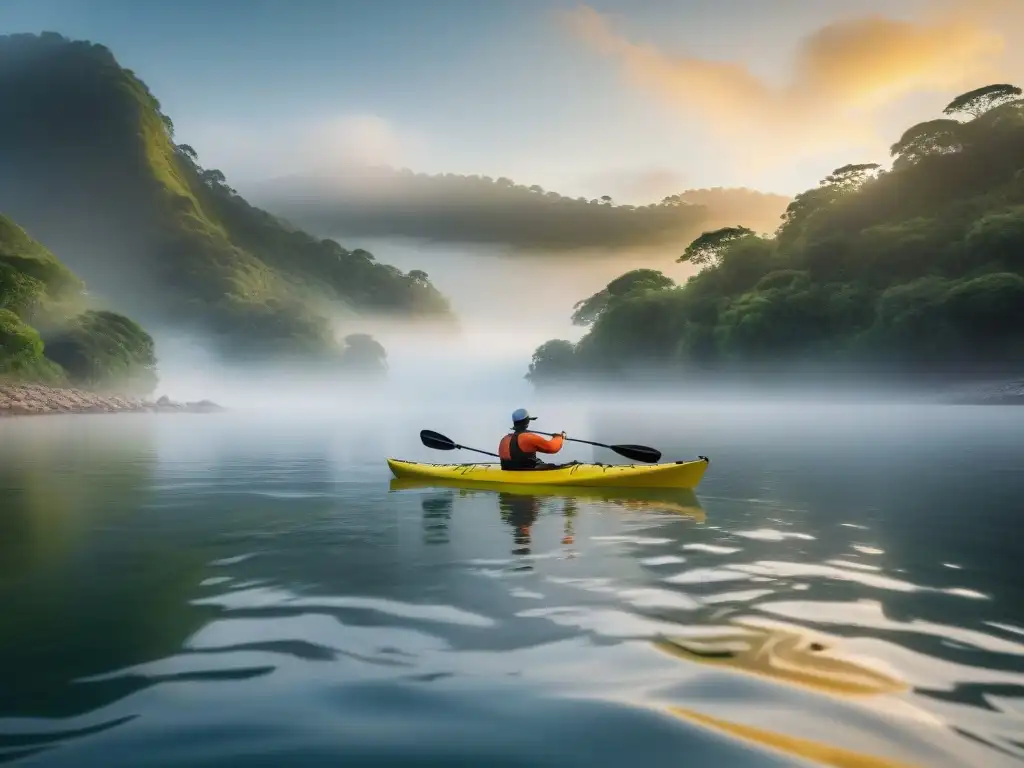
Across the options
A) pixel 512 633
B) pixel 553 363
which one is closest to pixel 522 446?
pixel 512 633

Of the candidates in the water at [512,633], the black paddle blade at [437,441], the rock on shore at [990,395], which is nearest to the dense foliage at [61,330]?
the black paddle blade at [437,441]

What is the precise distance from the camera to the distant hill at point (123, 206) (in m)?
141

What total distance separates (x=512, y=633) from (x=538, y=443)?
8.78 m

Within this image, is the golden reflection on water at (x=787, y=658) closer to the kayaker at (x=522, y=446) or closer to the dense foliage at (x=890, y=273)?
the kayaker at (x=522, y=446)

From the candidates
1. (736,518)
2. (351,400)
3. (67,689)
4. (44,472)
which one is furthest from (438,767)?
(351,400)

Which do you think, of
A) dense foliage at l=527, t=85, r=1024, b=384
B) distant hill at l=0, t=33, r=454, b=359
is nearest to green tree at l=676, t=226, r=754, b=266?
dense foliage at l=527, t=85, r=1024, b=384

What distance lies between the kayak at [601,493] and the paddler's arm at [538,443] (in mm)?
784

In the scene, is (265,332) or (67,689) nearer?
(67,689)

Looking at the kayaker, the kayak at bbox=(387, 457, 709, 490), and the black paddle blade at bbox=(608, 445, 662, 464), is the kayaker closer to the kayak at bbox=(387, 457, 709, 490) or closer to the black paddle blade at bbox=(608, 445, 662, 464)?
the kayak at bbox=(387, 457, 709, 490)

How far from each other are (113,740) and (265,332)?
141m

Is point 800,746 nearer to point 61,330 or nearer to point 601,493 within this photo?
point 601,493

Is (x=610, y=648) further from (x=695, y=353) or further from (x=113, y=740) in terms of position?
(x=695, y=353)

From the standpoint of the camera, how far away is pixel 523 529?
460 inches

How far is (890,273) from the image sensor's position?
7694 centimetres
